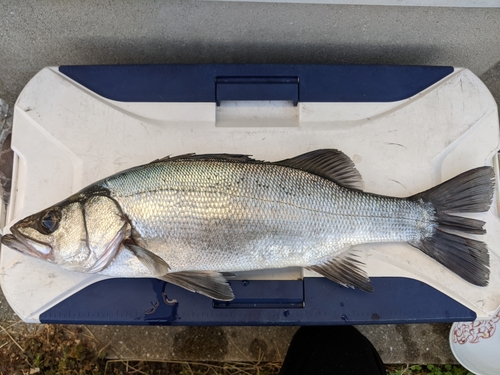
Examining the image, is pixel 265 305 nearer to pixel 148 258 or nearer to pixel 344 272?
pixel 344 272

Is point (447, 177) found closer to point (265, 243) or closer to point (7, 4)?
point (265, 243)

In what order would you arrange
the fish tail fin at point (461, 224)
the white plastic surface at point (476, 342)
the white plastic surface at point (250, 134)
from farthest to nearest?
the white plastic surface at point (476, 342) → the white plastic surface at point (250, 134) → the fish tail fin at point (461, 224)

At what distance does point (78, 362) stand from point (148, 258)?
1.05m

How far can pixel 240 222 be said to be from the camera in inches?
51.5

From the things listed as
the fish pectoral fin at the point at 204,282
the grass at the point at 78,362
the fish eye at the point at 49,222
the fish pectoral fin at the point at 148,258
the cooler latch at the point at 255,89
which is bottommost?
the grass at the point at 78,362

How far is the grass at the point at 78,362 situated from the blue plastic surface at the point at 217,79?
4.35 ft

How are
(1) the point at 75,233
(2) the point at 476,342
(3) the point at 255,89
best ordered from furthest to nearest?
(2) the point at 476,342
(3) the point at 255,89
(1) the point at 75,233

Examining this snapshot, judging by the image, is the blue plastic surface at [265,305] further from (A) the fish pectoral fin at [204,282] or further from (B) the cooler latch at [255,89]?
(B) the cooler latch at [255,89]

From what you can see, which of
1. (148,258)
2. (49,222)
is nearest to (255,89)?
(148,258)

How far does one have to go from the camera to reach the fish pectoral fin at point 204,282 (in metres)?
1.35

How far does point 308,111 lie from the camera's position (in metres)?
1.59

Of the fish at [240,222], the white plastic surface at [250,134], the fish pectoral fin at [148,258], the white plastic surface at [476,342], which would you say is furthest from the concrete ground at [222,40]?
the white plastic surface at [476,342]

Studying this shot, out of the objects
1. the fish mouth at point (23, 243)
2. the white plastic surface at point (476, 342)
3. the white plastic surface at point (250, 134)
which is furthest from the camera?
the white plastic surface at point (476, 342)

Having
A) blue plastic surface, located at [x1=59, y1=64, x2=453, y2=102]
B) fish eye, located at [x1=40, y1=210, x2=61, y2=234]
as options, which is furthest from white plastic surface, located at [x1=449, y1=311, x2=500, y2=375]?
fish eye, located at [x1=40, y1=210, x2=61, y2=234]
